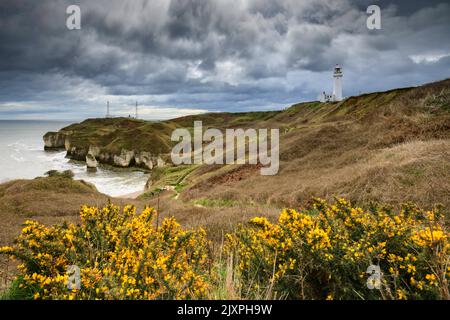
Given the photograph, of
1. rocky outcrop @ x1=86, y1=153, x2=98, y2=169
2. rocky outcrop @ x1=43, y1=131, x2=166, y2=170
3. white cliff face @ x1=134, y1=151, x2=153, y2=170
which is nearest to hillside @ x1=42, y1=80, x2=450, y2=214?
rocky outcrop @ x1=43, y1=131, x2=166, y2=170

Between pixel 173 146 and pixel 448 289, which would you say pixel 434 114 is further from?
pixel 173 146

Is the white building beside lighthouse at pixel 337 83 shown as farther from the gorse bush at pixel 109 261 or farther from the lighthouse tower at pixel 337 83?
the gorse bush at pixel 109 261

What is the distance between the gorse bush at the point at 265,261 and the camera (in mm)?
3172

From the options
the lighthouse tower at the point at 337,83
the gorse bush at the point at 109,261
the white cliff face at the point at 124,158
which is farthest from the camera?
the lighthouse tower at the point at 337,83

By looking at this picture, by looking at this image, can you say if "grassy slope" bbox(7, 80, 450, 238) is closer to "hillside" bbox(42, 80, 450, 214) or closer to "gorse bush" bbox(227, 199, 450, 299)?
"hillside" bbox(42, 80, 450, 214)

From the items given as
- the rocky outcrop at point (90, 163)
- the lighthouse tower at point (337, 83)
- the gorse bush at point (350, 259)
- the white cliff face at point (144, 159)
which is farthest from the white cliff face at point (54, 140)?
the gorse bush at point (350, 259)

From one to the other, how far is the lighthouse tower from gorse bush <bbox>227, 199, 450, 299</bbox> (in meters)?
93.8

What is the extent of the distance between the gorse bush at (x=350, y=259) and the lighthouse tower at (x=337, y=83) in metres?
93.8

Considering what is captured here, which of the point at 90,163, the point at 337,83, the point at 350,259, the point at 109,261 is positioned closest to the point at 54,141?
the point at 90,163

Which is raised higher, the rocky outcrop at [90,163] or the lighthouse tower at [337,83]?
the lighthouse tower at [337,83]

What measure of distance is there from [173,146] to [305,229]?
79.2 m

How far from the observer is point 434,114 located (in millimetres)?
21422

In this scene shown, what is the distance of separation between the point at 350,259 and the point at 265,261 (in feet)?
3.91

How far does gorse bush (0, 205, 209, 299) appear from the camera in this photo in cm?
316
